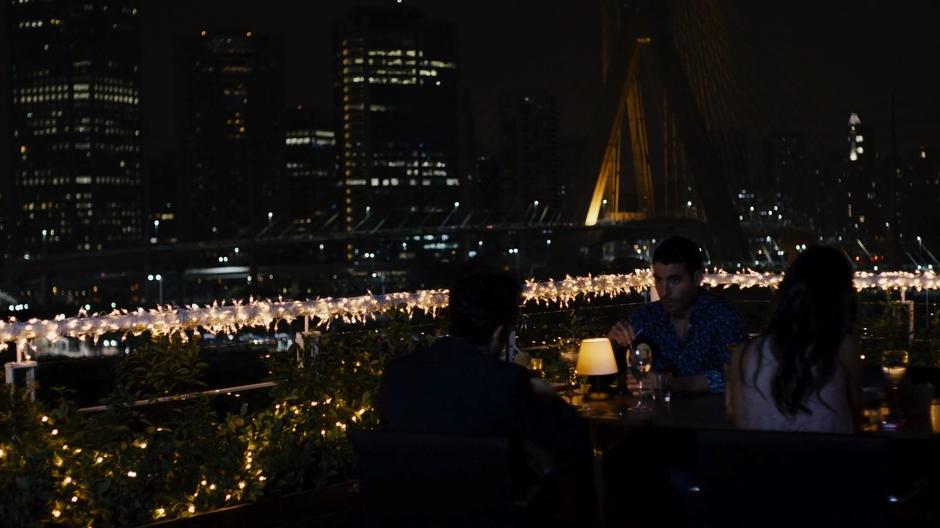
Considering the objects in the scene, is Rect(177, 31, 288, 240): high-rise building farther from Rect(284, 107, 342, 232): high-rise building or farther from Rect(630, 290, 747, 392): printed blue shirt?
Rect(630, 290, 747, 392): printed blue shirt

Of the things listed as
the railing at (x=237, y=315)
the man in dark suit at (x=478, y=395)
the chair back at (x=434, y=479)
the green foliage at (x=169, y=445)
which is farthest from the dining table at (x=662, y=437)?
the railing at (x=237, y=315)

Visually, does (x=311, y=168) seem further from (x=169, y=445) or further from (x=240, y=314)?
(x=169, y=445)

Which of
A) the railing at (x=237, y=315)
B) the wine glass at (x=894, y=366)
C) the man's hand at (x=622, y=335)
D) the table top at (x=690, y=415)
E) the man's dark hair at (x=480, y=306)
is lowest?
the table top at (x=690, y=415)

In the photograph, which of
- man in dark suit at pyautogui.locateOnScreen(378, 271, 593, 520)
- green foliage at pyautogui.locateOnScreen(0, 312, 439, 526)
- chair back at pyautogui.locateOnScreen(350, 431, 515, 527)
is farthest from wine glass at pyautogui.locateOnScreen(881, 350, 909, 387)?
green foliage at pyautogui.locateOnScreen(0, 312, 439, 526)

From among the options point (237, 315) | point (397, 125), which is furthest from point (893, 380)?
point (397, 125)

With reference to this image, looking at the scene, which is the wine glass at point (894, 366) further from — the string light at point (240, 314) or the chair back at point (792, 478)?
the string light at point (240, 314)

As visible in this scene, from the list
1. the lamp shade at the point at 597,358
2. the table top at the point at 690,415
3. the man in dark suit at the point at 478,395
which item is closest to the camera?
the man in dark suit at the point at 478,395

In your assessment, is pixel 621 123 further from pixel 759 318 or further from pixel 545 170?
pixel 545 170
